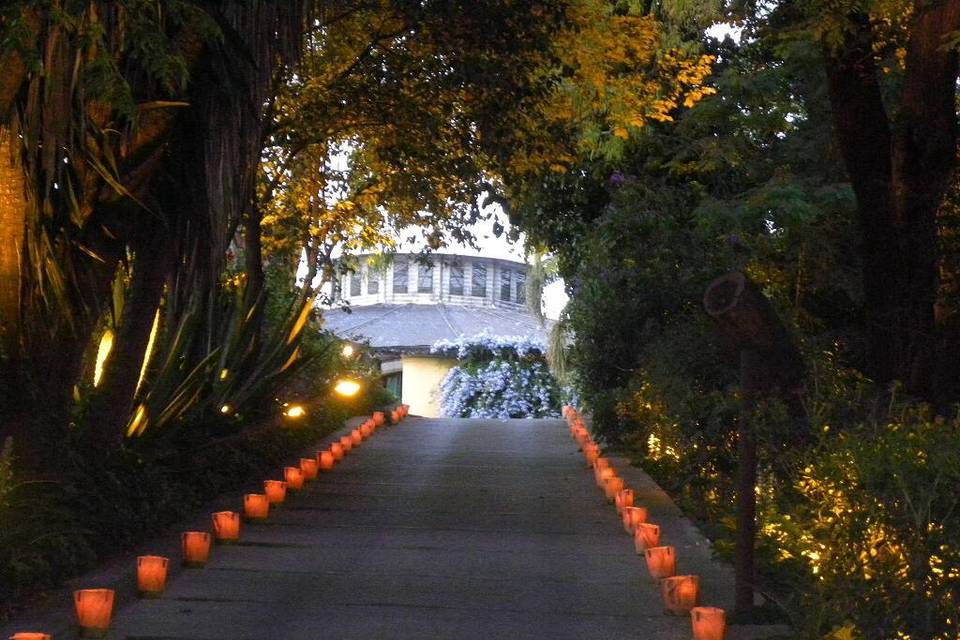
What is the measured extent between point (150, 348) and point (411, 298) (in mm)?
28234

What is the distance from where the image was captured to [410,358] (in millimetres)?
34500

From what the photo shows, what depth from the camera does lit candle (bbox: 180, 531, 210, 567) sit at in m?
8.21

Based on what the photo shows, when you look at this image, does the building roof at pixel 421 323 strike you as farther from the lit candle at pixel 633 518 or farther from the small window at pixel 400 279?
the lit candle at pixel 633 518

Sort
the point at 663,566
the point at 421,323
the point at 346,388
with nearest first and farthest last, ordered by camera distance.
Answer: the point at 663,566 < the point at 346,388 < the point at 421,323

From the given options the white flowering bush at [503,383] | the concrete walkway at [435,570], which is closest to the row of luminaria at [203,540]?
the concrete walkway at [435,570]

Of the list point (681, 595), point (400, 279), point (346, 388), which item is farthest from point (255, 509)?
point (400, 279)

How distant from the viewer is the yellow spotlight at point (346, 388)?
1856 centimetres

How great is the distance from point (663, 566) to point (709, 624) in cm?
176

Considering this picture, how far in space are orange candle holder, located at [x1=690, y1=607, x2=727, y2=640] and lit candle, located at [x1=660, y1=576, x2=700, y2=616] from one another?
947 millimetres

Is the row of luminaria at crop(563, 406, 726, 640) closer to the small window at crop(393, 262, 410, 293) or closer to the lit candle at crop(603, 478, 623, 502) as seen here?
the lit candle at crop(603, 478, 623, 502)

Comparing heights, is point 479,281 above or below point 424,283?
above

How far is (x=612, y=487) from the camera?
11438 mm

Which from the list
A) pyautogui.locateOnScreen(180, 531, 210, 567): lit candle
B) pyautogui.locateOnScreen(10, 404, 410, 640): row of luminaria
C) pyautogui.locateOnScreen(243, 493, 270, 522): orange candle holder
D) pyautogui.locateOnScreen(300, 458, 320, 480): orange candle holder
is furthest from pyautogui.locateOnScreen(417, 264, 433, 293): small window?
pyautogui.locateOnScreen(180, 531, 210, 567): lit candle

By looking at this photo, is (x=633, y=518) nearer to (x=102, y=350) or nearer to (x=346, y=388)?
(x=102, y=350)
